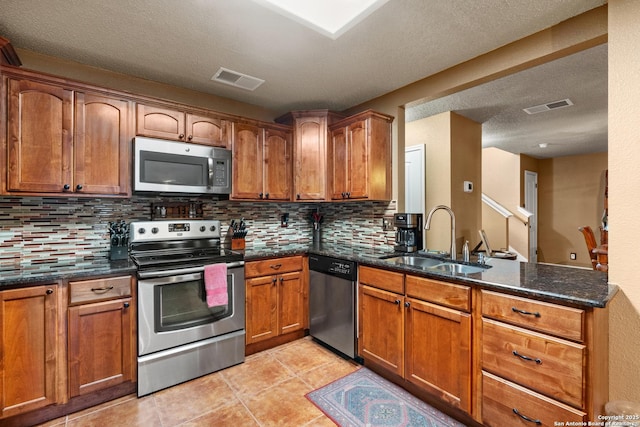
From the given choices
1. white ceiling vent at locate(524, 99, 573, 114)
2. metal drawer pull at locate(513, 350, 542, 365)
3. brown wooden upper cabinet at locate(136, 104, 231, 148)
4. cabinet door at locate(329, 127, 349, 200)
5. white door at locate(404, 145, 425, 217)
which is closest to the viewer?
metal drawer pull at locate(513, 350, 542, 365)

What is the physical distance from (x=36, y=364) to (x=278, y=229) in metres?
2.28

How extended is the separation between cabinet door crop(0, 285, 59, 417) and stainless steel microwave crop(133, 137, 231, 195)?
0.96 meters

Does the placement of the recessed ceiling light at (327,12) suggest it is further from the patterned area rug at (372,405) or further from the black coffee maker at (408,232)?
the patterned area rug at (372,405)

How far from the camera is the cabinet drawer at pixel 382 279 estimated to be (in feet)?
7.20

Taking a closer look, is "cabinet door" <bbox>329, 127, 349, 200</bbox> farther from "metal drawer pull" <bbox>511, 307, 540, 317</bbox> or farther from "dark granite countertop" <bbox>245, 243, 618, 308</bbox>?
"metal drawer pull" <bbox>511, 307, 540, 317</bbox>

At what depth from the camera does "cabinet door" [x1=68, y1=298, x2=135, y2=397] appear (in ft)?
6.41

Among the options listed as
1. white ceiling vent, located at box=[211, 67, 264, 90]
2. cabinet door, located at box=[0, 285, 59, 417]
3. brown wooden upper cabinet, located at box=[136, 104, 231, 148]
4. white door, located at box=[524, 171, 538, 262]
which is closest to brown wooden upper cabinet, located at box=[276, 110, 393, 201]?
white ceiling vent, located at box=[211, 67, 264, 90]

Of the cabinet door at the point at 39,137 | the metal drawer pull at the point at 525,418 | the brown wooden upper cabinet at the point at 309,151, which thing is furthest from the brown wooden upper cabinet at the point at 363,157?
the cabinet door at the point at 39,137

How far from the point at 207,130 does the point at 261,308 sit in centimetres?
171

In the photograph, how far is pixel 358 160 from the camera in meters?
2.96

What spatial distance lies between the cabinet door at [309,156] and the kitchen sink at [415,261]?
105 centimetres

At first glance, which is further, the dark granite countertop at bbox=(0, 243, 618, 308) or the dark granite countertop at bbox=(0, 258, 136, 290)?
the dark granite countertop at bbox=(0, 258, 136, 290)

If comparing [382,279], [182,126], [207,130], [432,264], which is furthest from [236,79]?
[432,264]

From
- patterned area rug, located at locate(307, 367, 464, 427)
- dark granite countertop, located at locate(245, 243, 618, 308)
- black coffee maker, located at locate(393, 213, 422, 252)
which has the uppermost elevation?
black coffee maker, located at locate(393, 213, 422, 252)
